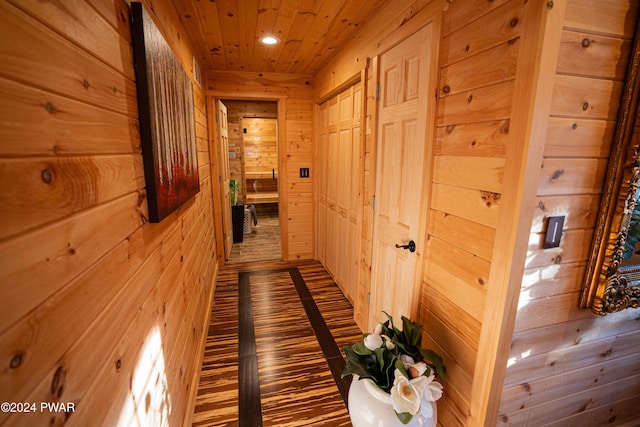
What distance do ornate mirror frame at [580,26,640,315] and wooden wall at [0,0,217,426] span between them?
1645 millimetres

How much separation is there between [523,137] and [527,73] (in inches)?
8.0

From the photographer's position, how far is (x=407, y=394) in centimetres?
112

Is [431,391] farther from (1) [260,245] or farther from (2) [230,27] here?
(1) [260,245]

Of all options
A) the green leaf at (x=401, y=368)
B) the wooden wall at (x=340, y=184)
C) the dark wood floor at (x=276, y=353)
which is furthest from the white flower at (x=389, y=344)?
the wooden wall at (x=340, y=184)

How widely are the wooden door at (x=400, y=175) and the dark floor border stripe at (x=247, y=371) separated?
3.22ft

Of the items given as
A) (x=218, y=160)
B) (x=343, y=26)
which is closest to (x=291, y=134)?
(x=218, y=160)

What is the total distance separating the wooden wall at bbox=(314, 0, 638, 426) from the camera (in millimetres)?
943

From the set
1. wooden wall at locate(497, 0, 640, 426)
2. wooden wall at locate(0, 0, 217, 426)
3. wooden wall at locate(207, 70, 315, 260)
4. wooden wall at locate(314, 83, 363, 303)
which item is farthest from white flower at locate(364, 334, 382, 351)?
wooden wall at locate(207, 70, 315, 260)

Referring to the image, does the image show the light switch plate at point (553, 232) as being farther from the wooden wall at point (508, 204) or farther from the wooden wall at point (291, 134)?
the wooden wall at point (291, 134)

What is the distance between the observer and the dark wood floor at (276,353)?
172cm

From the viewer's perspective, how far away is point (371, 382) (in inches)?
49.8

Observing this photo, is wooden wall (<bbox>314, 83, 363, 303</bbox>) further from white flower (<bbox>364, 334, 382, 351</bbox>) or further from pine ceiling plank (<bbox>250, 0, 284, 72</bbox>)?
white flower (<bbox>364, 334, 382, 351</bbox>)

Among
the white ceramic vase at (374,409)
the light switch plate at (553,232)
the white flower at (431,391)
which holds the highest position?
the light switch plate at (553,232)

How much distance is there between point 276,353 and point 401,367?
131 centimetres
